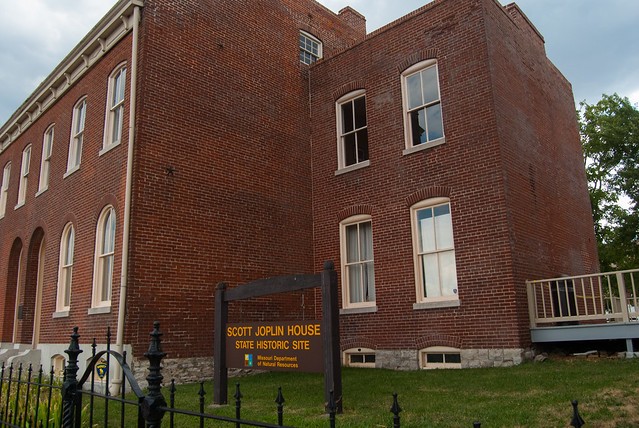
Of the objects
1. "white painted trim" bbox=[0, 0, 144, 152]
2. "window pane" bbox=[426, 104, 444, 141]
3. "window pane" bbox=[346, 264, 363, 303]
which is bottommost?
"window pane" bbox=[346, 264, 363, 303]

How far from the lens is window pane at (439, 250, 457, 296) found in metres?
12.2

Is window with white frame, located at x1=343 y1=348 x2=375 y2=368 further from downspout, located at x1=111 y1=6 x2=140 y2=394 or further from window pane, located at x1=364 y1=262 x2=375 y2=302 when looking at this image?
downspout, located at x1=111 y1=6 x2=140 y2=394

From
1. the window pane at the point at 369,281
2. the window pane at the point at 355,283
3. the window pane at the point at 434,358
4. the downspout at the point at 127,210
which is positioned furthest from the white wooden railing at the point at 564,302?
the downspout at the point at 127,210

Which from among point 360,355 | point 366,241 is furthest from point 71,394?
point 366,241

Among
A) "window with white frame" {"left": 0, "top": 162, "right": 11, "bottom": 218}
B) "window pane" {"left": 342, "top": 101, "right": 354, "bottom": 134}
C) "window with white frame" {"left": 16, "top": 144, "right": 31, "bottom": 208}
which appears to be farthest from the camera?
"window with white frame" {"left": 0, "top": 162, "right": 11, "bottom": 218}

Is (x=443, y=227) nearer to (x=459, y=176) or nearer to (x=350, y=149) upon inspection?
(x=459, y=176)

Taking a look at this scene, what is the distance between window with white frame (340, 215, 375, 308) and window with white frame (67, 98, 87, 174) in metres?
8.05

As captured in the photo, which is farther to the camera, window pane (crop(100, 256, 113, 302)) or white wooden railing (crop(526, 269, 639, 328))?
window pane (crop(100, 256, 113, 302))

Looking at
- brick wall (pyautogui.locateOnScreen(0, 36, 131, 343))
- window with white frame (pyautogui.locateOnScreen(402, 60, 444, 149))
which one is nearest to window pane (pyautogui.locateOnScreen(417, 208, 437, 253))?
window with white frame (pyautogui.locateOnScreen(402, 60, 444, 149))

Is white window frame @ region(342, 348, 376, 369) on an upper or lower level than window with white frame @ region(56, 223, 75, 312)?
lower

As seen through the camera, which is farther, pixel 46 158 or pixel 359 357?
pixel 46 158

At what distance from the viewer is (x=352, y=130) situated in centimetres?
1539

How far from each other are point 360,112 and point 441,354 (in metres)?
7.11

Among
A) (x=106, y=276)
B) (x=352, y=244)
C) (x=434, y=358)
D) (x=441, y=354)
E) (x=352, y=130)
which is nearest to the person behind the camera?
(x=441, y=354)
